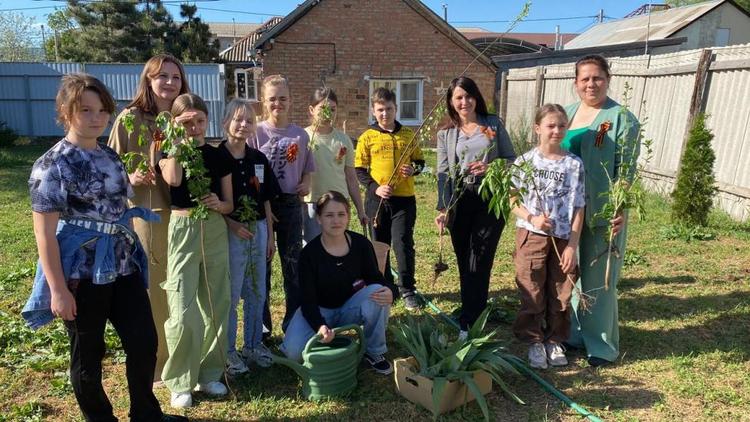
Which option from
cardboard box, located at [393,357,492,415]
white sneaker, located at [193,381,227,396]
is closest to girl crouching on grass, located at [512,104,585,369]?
cardboard box, located at [393,357,492,415]

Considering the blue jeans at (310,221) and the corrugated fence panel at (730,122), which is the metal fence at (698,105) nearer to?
the corrugated fence panel at (730,122)

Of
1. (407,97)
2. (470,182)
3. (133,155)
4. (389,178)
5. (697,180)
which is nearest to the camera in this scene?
(133,155)

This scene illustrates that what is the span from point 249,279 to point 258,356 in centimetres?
51

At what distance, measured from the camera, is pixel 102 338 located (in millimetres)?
2561

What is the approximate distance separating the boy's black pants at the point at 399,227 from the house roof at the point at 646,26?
60.2 ft

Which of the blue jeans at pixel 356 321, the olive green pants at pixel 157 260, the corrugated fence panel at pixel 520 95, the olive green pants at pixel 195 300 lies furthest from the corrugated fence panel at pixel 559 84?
the olive green pants at pixel 157 260

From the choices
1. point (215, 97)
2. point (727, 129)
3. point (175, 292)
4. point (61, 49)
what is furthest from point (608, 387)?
→ point (61, 49)

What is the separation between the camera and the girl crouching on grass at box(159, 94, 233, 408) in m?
2.97

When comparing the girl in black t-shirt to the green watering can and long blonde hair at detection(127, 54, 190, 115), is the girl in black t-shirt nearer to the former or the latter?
the green watering can

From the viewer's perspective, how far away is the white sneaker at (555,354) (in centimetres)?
361

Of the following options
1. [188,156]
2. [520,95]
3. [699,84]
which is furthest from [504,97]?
[188,156]

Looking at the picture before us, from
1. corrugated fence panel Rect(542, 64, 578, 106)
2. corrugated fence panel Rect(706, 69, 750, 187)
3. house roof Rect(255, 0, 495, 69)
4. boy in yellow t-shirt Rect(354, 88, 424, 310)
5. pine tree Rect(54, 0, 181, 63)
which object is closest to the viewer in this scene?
boy in yellow t-shirt Rect(354, 88, 424, 310)

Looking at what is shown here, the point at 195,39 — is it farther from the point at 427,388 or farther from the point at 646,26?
the point at 427,388

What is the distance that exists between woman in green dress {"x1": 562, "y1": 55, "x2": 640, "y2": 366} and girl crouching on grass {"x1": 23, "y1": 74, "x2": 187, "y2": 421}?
2.59m
